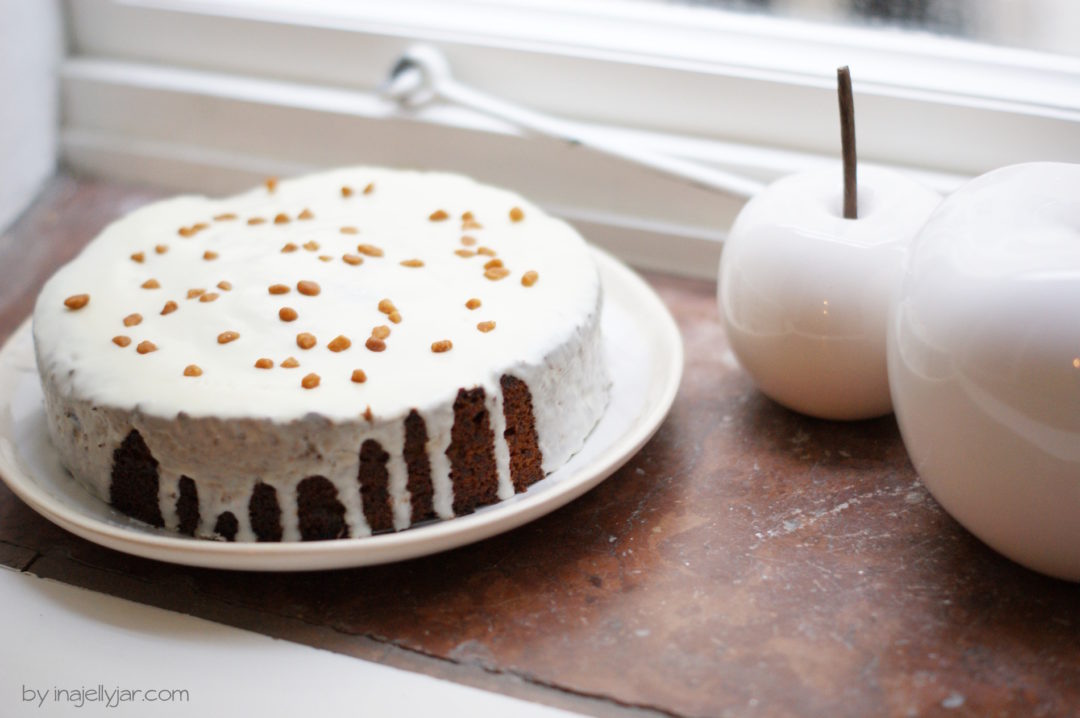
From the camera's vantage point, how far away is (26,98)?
59.4 inches

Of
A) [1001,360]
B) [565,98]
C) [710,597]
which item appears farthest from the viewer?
[565,98]

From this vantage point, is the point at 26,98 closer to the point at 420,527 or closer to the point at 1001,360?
the point at 420,527

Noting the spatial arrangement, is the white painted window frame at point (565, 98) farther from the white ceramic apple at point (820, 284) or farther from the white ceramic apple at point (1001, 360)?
the white ceramic apple at point (1001, 360)

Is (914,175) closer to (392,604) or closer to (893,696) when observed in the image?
(893,696)

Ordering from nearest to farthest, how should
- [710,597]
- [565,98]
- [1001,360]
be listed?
1. [1001,360]
2. [710,597]
3. [565,98]

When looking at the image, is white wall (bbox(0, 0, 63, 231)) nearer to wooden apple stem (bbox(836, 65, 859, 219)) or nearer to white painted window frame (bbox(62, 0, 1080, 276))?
white painted window frame (bbox(62, 0, 1080, 276))

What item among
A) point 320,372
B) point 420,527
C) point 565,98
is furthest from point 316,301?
point 565,98

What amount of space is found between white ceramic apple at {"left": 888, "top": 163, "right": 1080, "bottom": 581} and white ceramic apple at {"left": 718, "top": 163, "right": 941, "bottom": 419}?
127 mm

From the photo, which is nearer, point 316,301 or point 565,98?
point 316,301

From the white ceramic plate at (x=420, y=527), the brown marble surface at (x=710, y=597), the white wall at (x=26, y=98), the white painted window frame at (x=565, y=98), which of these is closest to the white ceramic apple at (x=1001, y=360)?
the brown marble surface at (x=710, y=597)

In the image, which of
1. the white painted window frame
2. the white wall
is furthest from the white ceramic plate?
the white wall

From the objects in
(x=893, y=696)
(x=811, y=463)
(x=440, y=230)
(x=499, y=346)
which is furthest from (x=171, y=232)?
(x=893, y=696)

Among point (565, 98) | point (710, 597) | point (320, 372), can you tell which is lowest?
point (710, 597)

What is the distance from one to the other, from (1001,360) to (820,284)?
0.24 metres
